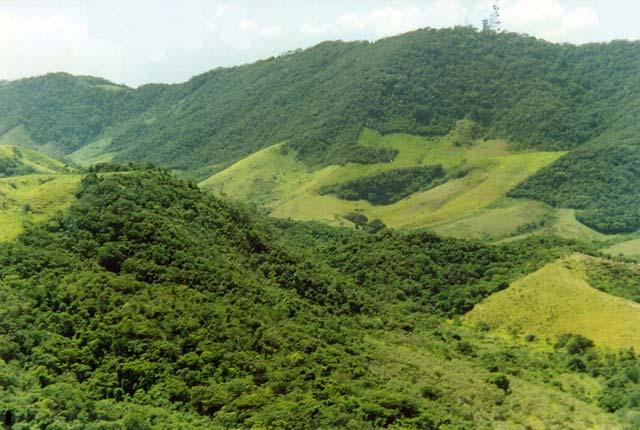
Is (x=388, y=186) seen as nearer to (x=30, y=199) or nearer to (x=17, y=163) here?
(x=17, y=163)

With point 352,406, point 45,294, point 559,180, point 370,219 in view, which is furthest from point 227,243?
point 559,180

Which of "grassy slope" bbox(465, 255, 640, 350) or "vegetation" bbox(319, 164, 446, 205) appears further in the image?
"vegetation" bbox(319, 164, 446, 205)

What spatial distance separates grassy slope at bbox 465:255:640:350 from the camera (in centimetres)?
8275

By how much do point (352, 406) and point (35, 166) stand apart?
3207 inches

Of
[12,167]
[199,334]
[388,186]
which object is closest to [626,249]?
[388,186]

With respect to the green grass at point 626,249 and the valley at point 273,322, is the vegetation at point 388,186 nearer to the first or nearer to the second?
the green grass at point 626,249

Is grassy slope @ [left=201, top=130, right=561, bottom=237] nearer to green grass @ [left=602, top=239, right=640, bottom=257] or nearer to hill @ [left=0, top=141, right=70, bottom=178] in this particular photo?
green grass @ [left=602, top=239, right=640, bottom=257]

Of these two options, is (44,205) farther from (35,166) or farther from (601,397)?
(601,397)

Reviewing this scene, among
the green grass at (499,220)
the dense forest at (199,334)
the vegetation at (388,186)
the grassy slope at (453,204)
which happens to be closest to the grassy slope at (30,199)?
the dense forest at (199,334)

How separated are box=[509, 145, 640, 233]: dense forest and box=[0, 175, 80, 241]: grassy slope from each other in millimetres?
111578

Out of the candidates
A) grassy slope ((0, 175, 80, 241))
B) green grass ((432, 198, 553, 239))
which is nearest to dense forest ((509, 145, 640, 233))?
green grass ((432, 198, 553, 239))

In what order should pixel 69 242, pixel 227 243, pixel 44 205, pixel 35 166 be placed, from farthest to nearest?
pixel 35 166 → pixel 227 243 → pixel 44 205 → pixel 69 242

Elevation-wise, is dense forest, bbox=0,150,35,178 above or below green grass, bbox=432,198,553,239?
above

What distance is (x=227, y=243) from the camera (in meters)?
84.4
